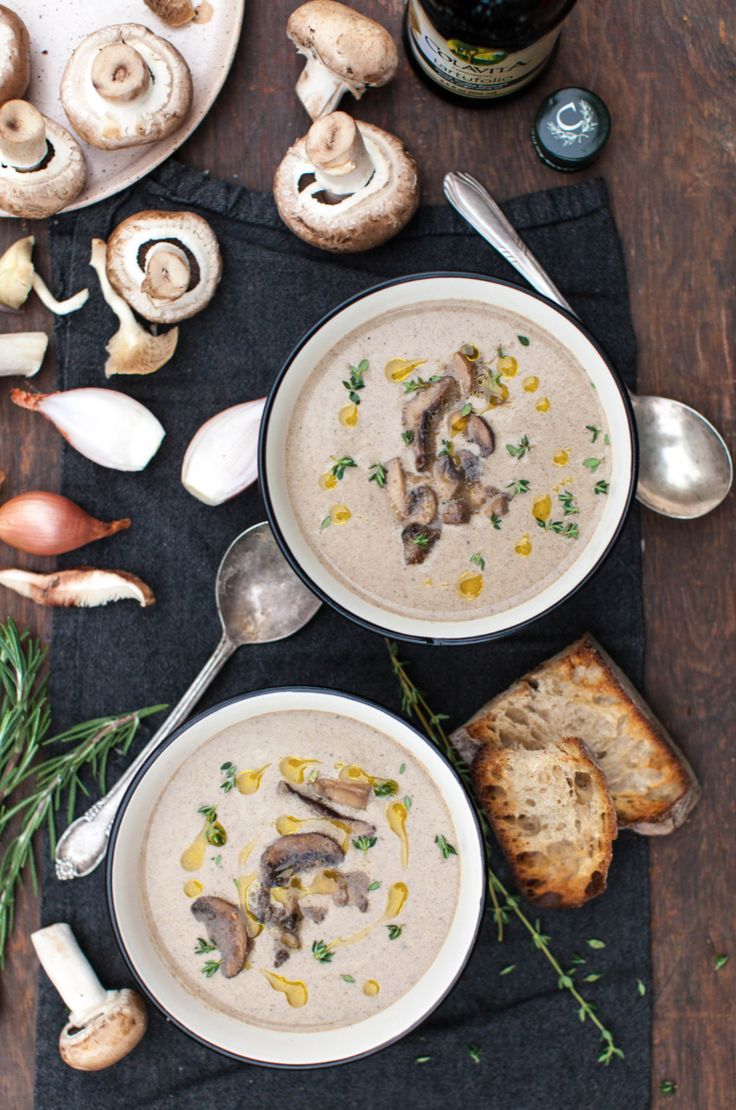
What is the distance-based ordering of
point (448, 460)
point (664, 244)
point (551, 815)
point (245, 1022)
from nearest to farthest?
point (448, 460)
point (245, 1022)
point (551, 815)
point (664, 244)

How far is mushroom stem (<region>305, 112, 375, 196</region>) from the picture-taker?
191 cm

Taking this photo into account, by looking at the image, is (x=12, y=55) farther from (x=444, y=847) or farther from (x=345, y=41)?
(x=444, y=847)

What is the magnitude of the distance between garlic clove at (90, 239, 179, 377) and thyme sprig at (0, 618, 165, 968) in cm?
62

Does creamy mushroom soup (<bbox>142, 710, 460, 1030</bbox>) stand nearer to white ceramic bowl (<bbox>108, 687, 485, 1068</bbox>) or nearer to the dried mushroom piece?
white ceramic bowl (<bbox>108, 687, 485, 1068</bbox>)

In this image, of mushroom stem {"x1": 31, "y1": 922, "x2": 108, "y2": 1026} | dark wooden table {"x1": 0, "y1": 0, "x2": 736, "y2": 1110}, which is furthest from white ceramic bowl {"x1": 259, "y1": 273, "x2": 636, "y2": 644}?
mushroom stem {"x1": 31, "y1": 922, "x2": 108, "y2": 1026}

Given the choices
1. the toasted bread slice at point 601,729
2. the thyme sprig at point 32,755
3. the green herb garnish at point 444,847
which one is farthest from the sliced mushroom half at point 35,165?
the green herb garnish at point 444,847

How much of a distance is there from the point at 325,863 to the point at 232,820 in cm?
20

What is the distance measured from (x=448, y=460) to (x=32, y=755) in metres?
1.11

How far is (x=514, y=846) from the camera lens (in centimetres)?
210

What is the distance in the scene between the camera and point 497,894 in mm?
2166

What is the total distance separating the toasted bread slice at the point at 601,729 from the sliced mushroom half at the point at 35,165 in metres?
1.42

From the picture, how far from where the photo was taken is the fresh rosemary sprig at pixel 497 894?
6.89 ft

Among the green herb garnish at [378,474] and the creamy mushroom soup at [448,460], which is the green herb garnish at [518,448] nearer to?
the creamy mushroom soup at [448,460]

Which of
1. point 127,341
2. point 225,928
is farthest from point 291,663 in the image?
point 127,341
